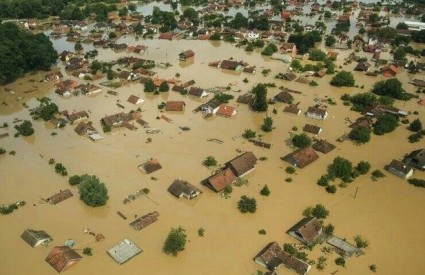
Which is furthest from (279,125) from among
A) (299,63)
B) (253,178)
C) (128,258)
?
(128,258)

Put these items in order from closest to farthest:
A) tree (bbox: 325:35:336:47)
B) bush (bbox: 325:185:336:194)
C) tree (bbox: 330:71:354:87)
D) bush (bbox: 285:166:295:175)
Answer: bush (bbox: 325:185:336:194)
bush (bbox: 285:166:295:175)
tree (bbox: 330:71:354:87)
tree (bbox: 325:35:336:47)

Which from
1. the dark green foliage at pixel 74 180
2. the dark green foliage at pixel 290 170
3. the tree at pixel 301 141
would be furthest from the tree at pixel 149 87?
the dark green foliage at pixel 290 170

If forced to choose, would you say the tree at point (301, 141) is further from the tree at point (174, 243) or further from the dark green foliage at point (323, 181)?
the tree at point (174, 243)

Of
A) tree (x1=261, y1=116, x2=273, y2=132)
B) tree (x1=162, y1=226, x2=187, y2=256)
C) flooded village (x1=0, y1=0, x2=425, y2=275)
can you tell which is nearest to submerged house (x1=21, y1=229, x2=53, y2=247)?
flooded village (x1=0, y1=0, x2=425, y2=275)

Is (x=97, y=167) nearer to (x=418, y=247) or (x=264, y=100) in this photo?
(x=264, y=100)

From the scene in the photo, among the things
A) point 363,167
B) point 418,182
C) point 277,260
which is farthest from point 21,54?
point 418,182

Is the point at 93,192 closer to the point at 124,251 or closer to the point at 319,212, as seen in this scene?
the point at 124,251

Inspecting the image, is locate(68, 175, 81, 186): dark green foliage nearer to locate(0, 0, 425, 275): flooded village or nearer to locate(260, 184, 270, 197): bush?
locate(0, 0, 425, 275): flooded village
